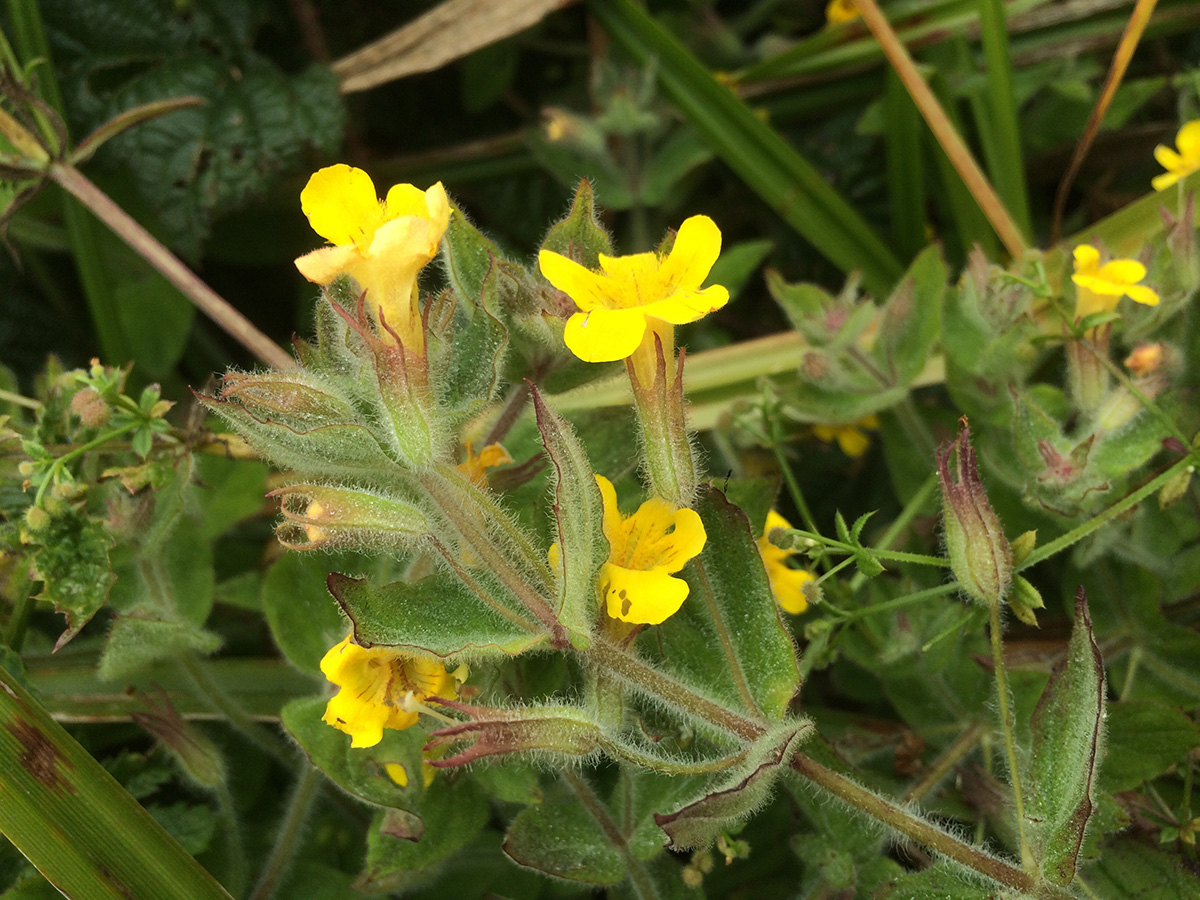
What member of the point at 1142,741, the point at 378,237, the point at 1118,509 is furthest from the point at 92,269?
the point at 1142,741

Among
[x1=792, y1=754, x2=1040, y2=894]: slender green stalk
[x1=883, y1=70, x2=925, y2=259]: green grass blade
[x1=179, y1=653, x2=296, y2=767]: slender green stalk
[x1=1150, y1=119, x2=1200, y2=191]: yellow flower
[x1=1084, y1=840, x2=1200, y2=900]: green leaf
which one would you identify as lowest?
[x1=1084, y1=840, x2=1200, y2=900]: green leaf

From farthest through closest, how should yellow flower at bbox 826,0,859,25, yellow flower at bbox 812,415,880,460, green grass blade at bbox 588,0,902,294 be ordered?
yellow flower at bbox 826,0,859,25 < green grass blade at bbox 588,0,902,294 < yellow flower at bbox 812,415,880,460

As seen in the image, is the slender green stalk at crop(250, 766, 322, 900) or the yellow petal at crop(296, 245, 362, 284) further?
the slender green stalk at crop(250, 766, 322, 900)

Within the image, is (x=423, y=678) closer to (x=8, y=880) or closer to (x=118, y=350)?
(x=8, y=880)

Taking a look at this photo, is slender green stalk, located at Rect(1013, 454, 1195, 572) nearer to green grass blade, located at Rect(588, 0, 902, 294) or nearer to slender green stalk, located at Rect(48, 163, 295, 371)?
green grass blade, located at Rect(588, 0, 902, 294)

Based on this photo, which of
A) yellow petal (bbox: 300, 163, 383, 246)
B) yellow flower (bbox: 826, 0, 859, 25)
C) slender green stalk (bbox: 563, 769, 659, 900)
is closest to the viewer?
yellow petal (bbox: 300, 163, 383, 246)

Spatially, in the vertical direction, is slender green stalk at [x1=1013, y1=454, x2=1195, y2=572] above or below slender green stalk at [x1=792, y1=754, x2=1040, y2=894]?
above

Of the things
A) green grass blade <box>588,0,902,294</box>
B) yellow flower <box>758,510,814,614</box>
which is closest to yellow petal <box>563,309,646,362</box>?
yellow flower <box>758,510,814,614</box>
